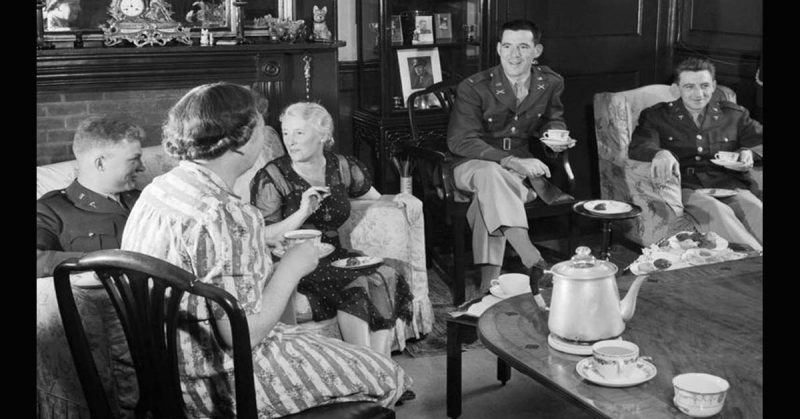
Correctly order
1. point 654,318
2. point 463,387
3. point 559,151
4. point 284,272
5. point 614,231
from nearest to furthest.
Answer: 1. point 284,272
2. point 654,318
3. point 463,387
4. point 559,151
5. point 614,231

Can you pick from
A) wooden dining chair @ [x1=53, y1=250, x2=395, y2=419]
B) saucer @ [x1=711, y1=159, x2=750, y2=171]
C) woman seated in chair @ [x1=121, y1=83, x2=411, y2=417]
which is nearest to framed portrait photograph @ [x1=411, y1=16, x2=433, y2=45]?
saucer @ [x1=711, y1=159, x2=750, y2=171]

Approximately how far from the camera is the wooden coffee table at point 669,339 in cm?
228

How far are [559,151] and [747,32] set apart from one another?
1.34 m

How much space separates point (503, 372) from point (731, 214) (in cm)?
157

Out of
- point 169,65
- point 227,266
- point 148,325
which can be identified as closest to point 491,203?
point 169,65

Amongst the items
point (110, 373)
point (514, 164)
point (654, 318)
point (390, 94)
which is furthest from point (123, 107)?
point (654, 318)

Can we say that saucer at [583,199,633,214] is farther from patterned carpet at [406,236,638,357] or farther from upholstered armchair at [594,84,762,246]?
patterned carpet at [406,236,638,357]

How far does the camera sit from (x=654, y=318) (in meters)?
2.79

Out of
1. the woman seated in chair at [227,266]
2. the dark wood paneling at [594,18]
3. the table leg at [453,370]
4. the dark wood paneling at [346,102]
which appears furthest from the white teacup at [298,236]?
the dark wood paneling at [594,18]

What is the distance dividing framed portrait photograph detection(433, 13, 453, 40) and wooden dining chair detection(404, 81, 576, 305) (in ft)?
1.04

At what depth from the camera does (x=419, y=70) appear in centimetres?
524

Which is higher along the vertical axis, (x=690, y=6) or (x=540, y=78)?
(x=690, y=6)
